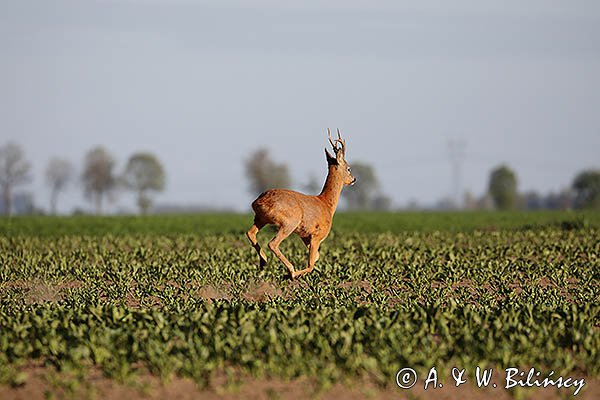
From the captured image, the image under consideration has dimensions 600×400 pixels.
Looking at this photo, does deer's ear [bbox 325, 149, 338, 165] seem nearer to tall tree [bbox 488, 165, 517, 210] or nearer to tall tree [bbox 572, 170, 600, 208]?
tall tree [bbox 488, 165, 517, 210]

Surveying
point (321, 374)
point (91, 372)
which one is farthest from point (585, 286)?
point (91, 372)

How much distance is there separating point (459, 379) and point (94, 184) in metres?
108

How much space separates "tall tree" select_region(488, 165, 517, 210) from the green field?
320 feet

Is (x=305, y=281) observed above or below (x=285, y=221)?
below

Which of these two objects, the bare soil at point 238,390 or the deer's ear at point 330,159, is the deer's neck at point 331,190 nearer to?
the deer's ear at point 330,159

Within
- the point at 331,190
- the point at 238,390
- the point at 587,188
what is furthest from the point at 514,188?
the point at 238,390

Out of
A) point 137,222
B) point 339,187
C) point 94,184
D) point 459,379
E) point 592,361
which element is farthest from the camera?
point 94,184

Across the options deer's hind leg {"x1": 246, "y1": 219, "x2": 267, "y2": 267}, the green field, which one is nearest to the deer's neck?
deer's hind leg {"x1": 246, "y1": 219, "x2": 267, "y2": 267}

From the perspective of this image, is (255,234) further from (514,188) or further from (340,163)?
(514,188)

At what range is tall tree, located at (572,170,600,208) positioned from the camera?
116438 millimetres

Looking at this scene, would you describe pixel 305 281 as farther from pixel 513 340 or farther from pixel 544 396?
pixel 544 396

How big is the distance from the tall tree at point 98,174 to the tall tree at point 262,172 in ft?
62.6

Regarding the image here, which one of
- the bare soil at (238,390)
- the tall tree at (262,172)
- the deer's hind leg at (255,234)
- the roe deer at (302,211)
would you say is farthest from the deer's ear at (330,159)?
the tall tree at (262,172)

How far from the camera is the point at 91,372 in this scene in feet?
27.3
